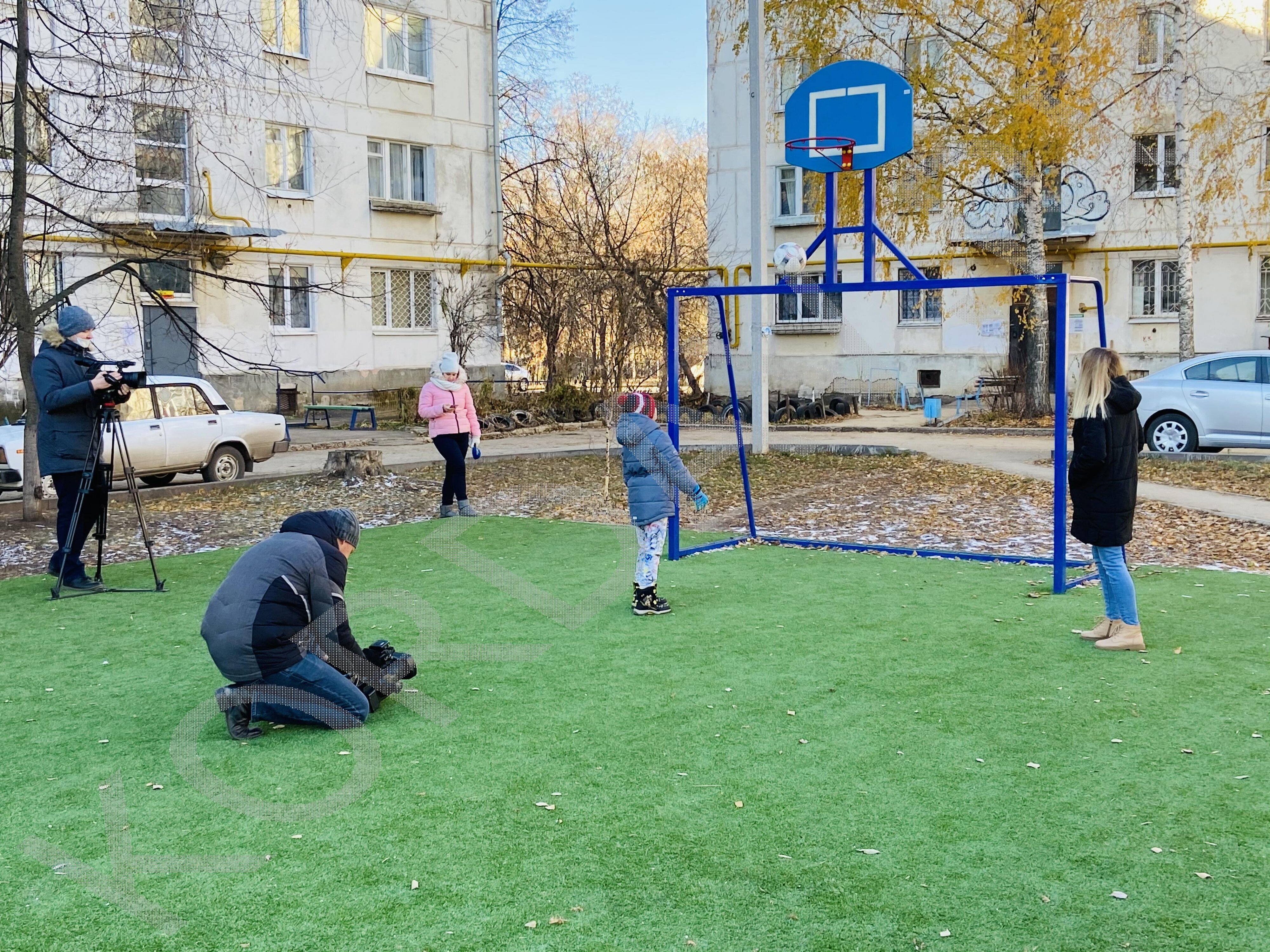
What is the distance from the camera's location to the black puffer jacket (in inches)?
272

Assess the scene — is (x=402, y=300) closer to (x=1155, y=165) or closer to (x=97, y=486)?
(x=1155, y=165)

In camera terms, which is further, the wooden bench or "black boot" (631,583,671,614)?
the wooden bench

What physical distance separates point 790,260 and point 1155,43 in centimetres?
2301

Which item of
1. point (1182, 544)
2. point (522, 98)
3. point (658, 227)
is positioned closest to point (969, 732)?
point (1182, 544)

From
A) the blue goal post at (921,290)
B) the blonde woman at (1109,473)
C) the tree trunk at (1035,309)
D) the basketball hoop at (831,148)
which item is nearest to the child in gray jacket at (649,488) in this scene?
the blue goal post at (921,290)

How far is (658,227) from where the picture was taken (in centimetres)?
3588

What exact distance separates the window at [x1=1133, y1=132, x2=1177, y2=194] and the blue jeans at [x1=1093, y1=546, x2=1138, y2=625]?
25.6 metres

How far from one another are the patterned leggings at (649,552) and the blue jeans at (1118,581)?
2.78 meters

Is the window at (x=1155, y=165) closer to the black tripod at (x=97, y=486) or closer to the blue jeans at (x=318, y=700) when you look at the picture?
the black tripod at (x=97, y=486)

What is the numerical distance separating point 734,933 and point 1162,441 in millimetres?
15055

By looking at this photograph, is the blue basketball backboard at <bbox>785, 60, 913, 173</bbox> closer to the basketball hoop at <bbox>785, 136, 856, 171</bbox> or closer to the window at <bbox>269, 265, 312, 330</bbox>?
the basketball hoop at <bbox>785, 136, 856, 171</bbox>

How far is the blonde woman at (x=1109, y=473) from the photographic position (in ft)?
22.7

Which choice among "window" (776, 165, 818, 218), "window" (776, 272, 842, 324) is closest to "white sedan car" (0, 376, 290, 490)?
"window" (776, 272, 842, 324)

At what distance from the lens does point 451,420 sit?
41.8 ft
